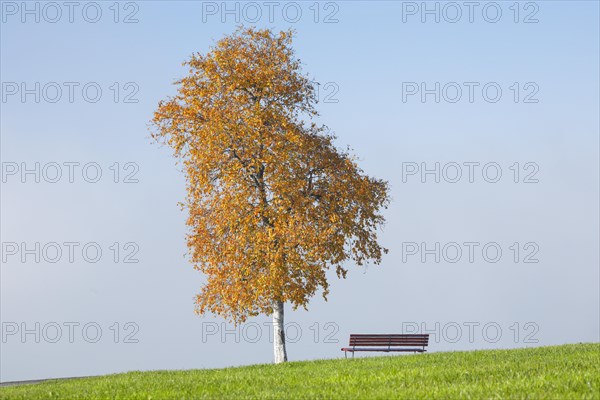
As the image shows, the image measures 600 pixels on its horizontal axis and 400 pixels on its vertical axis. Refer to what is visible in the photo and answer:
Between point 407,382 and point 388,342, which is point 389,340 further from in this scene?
point 407,382

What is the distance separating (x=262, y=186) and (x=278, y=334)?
6.02 meters

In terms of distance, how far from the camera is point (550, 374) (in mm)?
15984

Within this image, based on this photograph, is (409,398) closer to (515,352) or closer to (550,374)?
(550,374)

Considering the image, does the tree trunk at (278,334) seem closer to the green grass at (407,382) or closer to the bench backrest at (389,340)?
the bench backrest at (389,340)

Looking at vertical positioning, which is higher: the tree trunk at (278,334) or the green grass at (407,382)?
the tree trunk at (278,334)

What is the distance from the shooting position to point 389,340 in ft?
104

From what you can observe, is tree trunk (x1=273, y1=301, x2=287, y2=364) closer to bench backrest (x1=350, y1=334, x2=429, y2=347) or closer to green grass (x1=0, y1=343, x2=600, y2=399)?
bench backrest (x1=350, y1=334, x2=429, y2=347)

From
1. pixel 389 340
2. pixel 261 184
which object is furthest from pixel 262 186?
pixel 389 340

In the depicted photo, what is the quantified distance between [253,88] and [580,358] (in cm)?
1690

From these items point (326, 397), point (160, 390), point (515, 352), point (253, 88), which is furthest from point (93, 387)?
point (253, 88)

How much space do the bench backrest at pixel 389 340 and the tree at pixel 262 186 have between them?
3724 millimetres

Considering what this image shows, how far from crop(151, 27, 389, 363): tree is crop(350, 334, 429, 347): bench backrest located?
3.72 meters

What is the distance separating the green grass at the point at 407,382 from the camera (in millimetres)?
13832

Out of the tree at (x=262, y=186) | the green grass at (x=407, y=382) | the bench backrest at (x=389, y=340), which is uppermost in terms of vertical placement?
the tree at (x=262, y=186)
